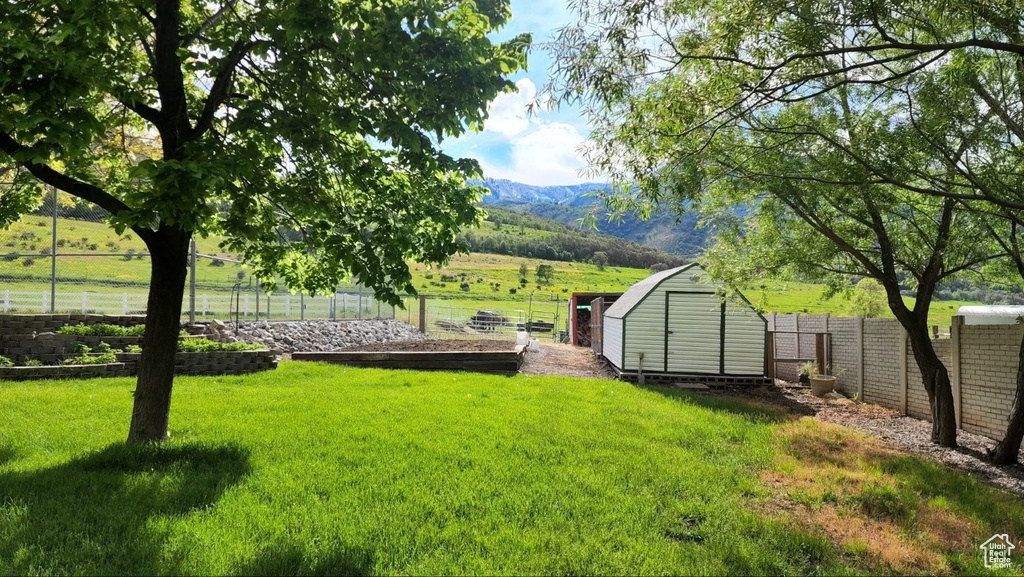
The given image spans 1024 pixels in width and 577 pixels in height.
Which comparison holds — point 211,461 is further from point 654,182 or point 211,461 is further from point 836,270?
point 836,270

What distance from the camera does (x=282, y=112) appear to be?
4359 millimetres

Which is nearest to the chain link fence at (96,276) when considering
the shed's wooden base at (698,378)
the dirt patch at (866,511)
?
the shed's wooden base at (698,378)

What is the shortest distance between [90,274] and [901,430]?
19.0 metres

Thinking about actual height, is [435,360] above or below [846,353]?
below

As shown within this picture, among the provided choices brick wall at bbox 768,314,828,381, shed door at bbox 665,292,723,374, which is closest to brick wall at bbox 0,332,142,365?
shed door at bbox 665,292,723,374

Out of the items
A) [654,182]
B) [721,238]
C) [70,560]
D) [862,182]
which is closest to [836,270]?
[721,238]

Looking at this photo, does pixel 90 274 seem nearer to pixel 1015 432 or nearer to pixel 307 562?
pixel 307 562

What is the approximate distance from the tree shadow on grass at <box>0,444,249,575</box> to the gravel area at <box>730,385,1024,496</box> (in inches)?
314

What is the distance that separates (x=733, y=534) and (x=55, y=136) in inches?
215

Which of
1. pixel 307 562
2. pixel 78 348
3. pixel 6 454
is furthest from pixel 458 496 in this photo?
pixel 78 348

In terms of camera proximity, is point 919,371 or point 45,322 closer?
point 919,371

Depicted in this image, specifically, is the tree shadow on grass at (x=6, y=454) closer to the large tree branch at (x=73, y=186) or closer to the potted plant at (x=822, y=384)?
the large tree branch at (x=73, y=186)

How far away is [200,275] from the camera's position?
14.5 m

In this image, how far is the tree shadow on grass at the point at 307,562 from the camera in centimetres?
290
